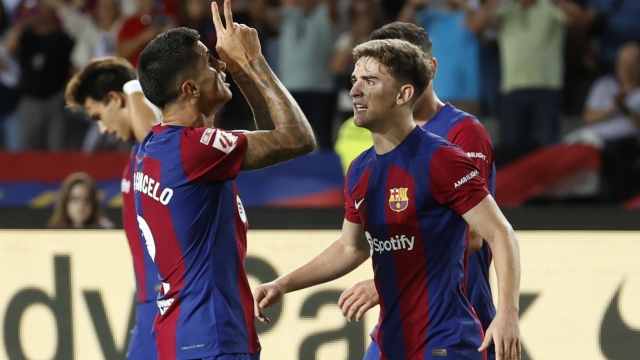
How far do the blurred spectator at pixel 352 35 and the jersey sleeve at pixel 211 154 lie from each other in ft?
17.3

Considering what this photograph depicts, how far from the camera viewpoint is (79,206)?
6.59 metres

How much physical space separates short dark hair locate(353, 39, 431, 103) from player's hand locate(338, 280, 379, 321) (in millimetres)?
785

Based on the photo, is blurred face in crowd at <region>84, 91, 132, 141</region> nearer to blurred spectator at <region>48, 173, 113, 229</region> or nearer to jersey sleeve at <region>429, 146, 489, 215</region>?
blurred spectator at <region>48, 173, 113, 229</region>

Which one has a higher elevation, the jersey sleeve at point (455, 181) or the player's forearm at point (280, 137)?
the player's forearm at point (280, 137)

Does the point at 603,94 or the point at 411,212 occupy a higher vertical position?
the point at 603,94

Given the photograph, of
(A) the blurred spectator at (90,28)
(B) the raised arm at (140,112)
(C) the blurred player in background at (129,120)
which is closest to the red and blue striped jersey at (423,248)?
(C) the blurred player in background at (129,120)

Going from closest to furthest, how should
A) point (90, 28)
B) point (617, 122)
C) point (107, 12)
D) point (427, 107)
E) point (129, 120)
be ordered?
point (427, 107) → point (129, 120) → point (617, 122) → point (107, 12) → point (90, 28)

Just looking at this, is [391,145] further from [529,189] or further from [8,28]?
[8,28]

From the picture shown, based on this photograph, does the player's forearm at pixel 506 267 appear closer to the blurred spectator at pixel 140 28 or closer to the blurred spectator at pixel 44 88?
the blurred spectator at pixel 140 28

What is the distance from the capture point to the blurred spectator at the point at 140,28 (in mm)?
8945

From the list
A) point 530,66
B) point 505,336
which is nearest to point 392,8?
point 530,66

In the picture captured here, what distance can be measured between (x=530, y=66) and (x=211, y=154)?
5634mm

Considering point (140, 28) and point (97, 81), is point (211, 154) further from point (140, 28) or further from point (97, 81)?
point (140, 28)

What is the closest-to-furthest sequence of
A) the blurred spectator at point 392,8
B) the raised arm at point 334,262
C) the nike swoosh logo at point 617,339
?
the raised arm at point 334,262
the nike swoosh logo at point 617,339
the blurred spectator at point 392,8
